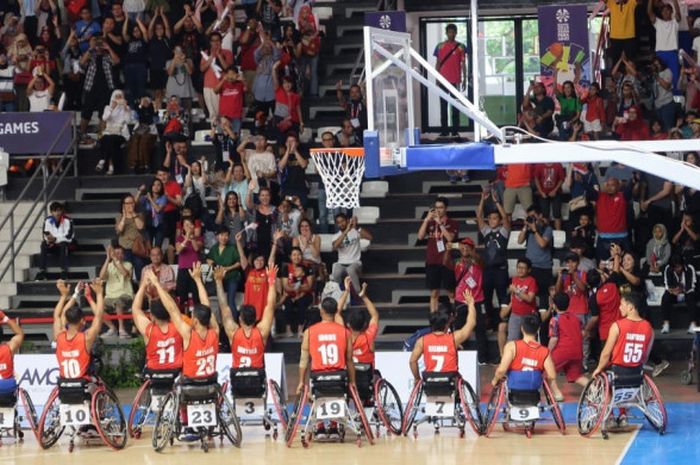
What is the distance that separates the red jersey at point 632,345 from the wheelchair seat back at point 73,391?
238 inches

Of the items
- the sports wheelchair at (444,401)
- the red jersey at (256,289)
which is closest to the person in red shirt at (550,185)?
the red jersey at (256,289)

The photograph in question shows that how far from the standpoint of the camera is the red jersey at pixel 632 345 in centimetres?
1838

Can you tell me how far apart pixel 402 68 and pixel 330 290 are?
739 centimetres

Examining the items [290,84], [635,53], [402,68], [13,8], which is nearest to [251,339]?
[402,68]

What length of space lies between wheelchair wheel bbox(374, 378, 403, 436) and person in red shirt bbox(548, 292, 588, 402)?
8.08ft

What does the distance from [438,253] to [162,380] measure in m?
6.51

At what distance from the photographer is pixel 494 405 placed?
18.7 m

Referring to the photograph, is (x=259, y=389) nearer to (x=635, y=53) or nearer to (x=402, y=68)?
(x=402, y=68)

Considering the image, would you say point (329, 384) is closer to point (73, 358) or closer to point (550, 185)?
point (73, 358)

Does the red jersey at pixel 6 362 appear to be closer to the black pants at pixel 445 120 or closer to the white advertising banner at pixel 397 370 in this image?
the white advertising banner at pixel 397 370

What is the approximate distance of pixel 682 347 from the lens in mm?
23203

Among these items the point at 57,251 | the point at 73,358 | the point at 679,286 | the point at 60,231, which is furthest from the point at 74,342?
the point at 679,286

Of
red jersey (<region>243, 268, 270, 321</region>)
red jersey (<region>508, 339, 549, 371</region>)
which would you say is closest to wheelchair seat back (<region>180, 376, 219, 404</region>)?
red jersey (<region>508, 339, 549, 371</region>)

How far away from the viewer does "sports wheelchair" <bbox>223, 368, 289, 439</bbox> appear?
60.8ft
